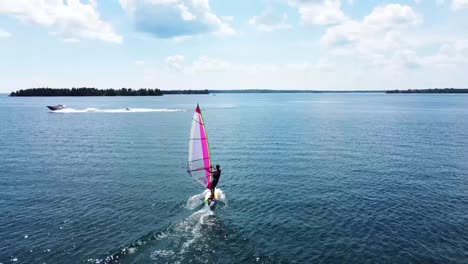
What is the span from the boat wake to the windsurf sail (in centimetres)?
482

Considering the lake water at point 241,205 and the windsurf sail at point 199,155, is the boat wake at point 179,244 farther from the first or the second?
the windsurf sail at point 199,155

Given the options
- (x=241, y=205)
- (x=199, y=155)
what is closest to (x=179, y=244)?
(x=241, y=205)

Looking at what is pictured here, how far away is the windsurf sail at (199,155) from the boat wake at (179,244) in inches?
190

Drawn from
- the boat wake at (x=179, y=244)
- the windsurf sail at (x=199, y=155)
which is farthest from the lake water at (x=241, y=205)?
the windsurf sail at (x=199, y=155)

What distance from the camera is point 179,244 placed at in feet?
92.5

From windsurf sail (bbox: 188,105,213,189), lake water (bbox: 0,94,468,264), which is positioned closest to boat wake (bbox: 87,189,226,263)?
lake water (bbox: 0,94,468,264)

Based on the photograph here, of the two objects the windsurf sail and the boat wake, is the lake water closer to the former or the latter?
the boat wake

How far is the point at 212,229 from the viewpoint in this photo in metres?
31.3

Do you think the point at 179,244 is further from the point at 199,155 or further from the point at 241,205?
the point at 199,155

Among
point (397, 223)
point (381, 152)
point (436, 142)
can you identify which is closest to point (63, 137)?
point (381, 152)

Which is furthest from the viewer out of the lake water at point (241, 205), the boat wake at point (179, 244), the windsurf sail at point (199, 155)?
the windsurf sail at point (199, 155)

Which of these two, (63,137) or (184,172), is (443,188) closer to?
(184,172)

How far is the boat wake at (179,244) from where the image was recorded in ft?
85.3

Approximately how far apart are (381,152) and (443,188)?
875 inches
